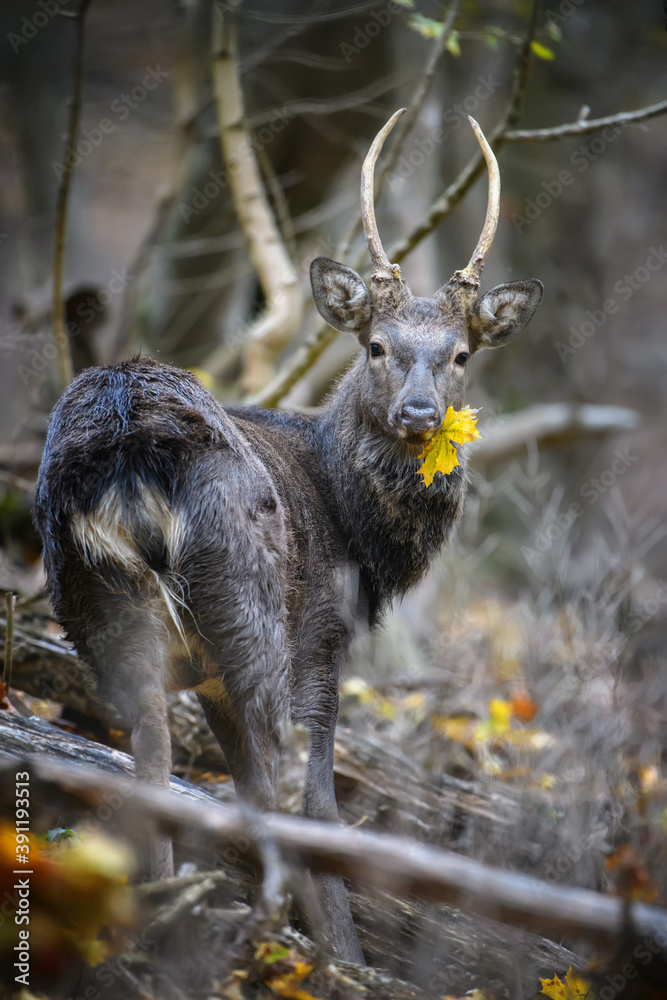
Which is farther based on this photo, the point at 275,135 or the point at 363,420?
the point at 275,135

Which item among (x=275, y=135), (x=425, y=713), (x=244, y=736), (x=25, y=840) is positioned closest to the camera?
(x=25, y=840)

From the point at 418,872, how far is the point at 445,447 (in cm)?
282

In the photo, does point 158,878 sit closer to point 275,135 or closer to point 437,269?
point 275,135

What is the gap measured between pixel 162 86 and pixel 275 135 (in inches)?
156

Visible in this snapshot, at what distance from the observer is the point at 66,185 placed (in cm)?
676

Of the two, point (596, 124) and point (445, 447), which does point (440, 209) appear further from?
point (445, 447)

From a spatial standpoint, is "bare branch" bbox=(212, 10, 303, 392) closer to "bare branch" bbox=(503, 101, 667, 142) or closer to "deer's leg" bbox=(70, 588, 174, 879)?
"bare branch" bbox=(503, 101, 667, 142)

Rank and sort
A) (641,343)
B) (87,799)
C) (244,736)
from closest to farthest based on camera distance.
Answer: (87,799)
(244,736)
(641,343)

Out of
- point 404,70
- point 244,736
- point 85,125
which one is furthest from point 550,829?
point 85,125

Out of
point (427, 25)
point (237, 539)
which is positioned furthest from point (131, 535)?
point (427, 25)

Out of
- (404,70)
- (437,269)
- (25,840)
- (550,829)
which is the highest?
(404,70)

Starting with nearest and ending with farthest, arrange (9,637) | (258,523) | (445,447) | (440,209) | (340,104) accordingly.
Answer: (258,523)
(9,637)
(445,447)
(440,209)
(340,104)

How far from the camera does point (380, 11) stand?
32.7 ft

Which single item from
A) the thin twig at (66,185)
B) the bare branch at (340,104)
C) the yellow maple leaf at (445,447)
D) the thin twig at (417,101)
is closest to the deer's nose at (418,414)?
the yellow maple leaf at (445,447)
